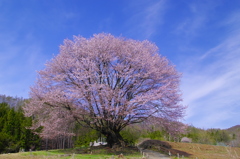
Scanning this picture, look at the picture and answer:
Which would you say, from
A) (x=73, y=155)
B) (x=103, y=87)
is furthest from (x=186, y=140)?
(x=73, y=155)

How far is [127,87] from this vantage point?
56.6ft

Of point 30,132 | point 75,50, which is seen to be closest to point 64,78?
point 75,50

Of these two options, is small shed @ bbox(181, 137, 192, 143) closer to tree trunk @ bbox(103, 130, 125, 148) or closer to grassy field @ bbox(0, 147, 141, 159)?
tree trunk @ bbox(103, 130, 125, 148)

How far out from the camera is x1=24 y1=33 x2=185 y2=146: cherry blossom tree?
15.6 metres

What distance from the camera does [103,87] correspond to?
50.7ft

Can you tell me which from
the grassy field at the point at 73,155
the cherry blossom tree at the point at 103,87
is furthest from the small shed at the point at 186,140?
the grassy field at the point at 73,155

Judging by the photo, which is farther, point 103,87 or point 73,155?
point 103,87

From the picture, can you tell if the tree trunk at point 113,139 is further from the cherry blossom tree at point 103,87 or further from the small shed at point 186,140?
the small shed at point 186,140

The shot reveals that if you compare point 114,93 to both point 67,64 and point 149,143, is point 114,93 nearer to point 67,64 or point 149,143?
point 67,64

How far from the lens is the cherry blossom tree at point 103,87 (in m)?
15.6

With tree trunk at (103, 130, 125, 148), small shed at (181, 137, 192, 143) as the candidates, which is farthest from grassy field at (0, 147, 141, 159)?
small shed at (181, 137, 192, 143)

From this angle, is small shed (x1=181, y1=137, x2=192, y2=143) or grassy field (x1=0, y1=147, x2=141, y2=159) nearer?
grassy field (x1=0, y1=147, x2=141, y2=159)

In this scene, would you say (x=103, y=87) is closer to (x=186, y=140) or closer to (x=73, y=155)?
(x=73, y=155)

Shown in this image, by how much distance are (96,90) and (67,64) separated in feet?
12.0
